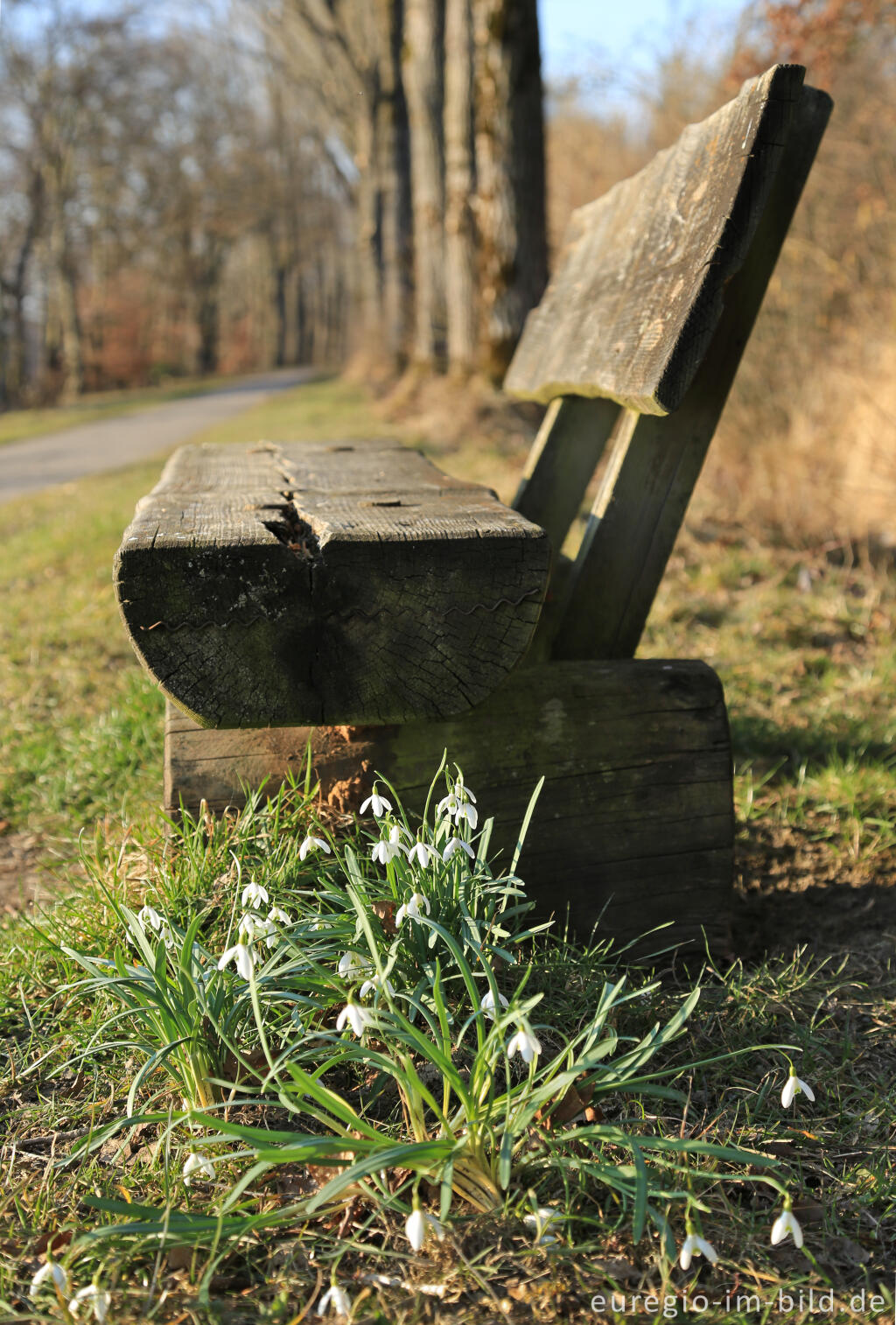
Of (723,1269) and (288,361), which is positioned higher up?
(723,1269)

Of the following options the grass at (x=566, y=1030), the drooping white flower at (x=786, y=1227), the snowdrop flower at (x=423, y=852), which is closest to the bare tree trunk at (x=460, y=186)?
the grass at (x=566, y=1030)

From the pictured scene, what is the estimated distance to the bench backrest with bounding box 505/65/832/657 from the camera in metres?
2.08

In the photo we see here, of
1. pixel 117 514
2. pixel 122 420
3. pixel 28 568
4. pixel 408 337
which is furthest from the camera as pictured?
pixel 122 420

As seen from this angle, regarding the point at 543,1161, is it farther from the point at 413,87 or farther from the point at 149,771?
the point at 413,87

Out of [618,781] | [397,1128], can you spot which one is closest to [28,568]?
[618,781]

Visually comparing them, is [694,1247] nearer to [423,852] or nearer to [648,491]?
[423,852]

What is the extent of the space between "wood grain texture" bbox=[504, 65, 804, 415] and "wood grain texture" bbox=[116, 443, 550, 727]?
492 mm

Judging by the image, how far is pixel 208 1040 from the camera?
1.75 m

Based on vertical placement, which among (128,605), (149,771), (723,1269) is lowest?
(149,771)

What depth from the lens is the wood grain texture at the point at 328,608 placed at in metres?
1.79

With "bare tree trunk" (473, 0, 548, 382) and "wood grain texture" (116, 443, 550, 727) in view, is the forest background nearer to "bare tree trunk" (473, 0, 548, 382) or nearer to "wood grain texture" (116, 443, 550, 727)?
"bare tree trunk" (473, 0, 548, 382)

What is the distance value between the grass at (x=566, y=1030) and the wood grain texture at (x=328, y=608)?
1.30 feet

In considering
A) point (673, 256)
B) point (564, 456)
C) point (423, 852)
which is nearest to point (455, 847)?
point (423, 852)

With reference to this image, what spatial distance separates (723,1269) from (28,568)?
5.40m
